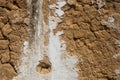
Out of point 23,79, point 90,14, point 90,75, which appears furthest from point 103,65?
point 23,79

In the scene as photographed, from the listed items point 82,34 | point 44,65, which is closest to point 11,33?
point 44,65

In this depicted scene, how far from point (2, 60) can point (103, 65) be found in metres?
0.56

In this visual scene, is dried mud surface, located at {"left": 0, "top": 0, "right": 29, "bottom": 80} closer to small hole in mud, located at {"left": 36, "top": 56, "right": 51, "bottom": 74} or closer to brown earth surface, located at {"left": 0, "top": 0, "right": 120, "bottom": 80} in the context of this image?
brown earth surface, located at {"left": 0, "top": 0, "right": 120, "bottom": 80}

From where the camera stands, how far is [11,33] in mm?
2213

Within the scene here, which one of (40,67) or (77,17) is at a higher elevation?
(77,17)

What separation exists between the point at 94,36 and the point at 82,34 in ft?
0.22

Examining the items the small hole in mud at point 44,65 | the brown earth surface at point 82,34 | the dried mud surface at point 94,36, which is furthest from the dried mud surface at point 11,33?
the dried mud surface at point 94,36

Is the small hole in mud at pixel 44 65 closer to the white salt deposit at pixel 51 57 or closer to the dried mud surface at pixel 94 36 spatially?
the white salt deposit at pixel 51 57

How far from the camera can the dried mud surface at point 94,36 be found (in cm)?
218

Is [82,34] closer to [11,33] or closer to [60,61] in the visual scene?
[60,61]

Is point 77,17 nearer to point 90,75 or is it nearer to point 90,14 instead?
point 90,14

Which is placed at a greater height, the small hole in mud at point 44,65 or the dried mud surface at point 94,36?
the dried mud surface at point 94,36

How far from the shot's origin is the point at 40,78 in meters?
2.21

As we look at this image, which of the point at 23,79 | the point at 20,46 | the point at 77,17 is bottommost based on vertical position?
the point at 23,79
